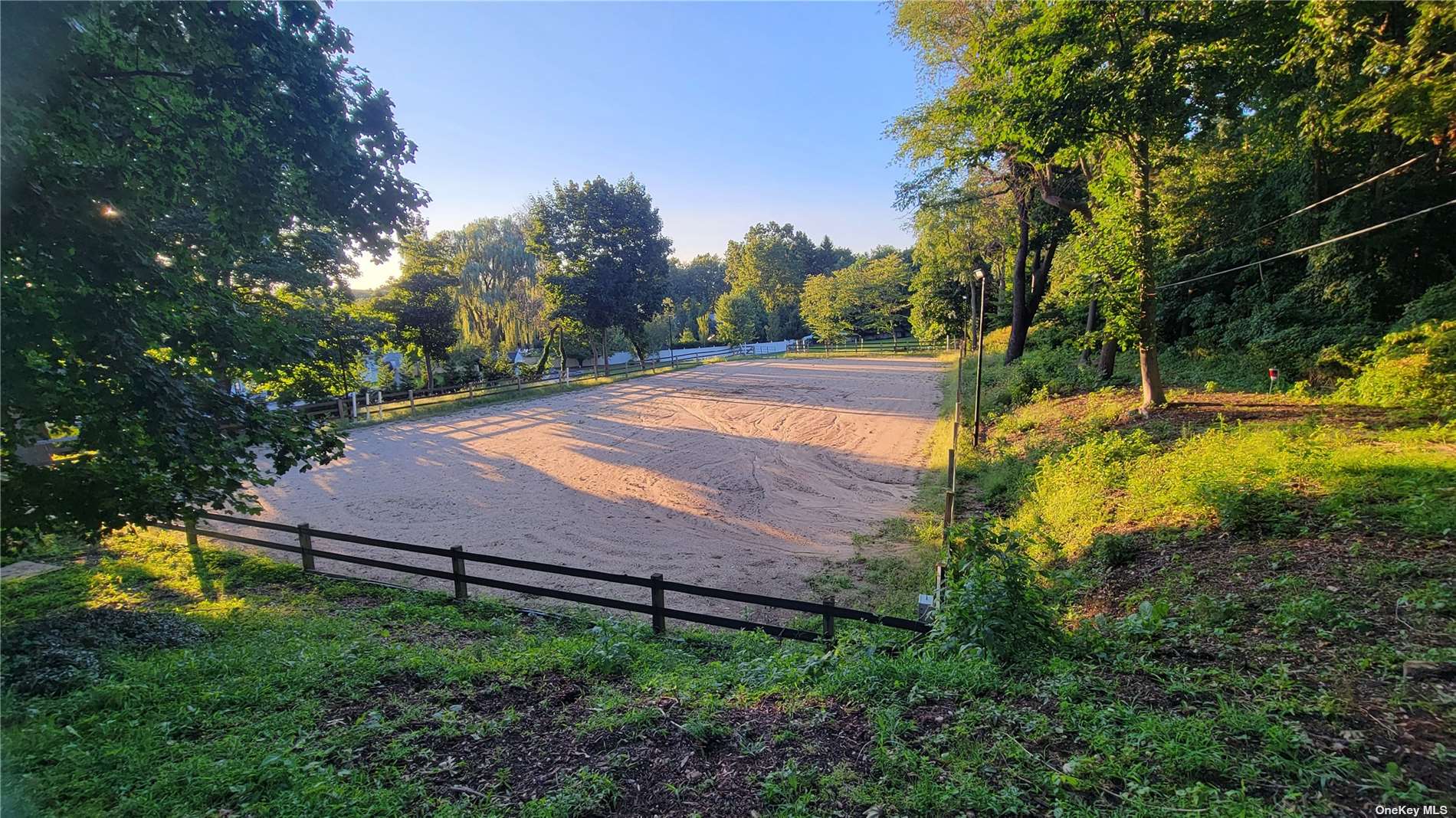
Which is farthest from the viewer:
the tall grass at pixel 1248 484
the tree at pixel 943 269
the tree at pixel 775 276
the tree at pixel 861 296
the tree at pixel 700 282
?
the tree at pixel 700 282

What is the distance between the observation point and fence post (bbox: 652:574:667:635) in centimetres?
619

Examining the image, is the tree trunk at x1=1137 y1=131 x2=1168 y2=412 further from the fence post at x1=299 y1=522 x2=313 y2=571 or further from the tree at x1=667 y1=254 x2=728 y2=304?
the tree at x1=667 y1=254 x2=728 y2=304

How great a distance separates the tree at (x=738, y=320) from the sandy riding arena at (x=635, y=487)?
4214cm

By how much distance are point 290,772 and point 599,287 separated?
3627 cm

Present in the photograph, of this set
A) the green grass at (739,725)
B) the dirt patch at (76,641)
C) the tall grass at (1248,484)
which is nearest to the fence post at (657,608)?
the green grass at (739,725)

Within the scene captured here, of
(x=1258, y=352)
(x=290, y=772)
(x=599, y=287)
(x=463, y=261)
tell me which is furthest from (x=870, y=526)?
(x=463, y=261)

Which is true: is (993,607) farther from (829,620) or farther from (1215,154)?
(1215,154)

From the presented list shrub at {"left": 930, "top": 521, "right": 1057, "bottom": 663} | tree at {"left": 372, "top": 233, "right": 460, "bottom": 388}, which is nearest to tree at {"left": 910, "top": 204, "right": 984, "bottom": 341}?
shrub at {"left": 930, "top": 521, "right": 1057, "bottom": 663}

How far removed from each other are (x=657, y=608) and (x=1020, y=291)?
79.2 ft

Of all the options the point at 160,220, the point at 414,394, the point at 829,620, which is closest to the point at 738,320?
the point at 414,394

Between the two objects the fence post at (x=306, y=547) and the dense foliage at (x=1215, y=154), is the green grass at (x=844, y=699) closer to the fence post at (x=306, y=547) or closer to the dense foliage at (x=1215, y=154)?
the fence post at (x=306, y=547)

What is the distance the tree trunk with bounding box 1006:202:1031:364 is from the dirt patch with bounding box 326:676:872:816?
2304cm

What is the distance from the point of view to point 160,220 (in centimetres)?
493

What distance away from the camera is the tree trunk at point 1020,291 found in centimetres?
2330
